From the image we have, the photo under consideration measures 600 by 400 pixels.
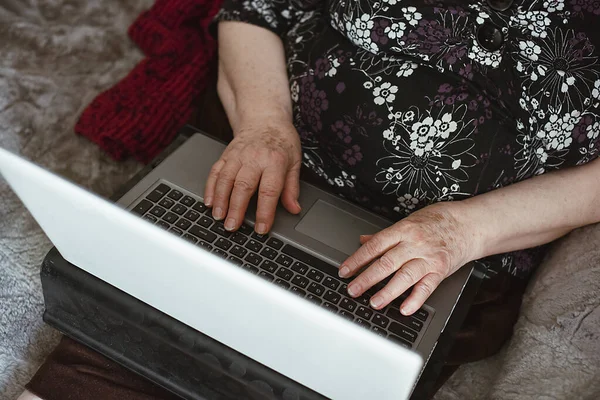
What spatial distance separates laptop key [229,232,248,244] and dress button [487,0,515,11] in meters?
0.49

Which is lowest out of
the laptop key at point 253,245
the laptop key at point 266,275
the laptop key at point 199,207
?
the laptop key at point 266,275

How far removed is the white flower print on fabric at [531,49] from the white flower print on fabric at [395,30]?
173 mm

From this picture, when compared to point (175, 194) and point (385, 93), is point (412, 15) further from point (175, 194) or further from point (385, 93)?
point (175, 194)

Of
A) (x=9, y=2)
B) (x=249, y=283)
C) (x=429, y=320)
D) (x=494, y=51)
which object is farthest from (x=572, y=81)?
(x=9, y=2)

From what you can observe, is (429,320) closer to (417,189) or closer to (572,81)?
(417,189)

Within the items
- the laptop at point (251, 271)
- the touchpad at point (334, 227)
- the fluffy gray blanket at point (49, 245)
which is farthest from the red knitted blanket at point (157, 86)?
the touchpad at point (334, 227)

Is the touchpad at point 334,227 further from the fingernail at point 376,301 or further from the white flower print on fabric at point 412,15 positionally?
the white flower print on fabric at point 412,15

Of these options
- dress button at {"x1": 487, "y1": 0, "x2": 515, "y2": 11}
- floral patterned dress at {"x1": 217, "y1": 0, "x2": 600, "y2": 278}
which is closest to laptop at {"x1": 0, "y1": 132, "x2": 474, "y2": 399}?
floral patterned dress at {"x1": 217, "y1": 0, "x2": 600, "y2": 278}

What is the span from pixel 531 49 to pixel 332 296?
17.9 inches

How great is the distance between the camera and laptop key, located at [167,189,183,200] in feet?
2.83

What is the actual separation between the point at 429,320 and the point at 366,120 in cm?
30

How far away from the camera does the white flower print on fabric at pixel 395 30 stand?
0.87 meters

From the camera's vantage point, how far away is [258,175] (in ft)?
2.88

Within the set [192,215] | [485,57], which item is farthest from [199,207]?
[485,57]
